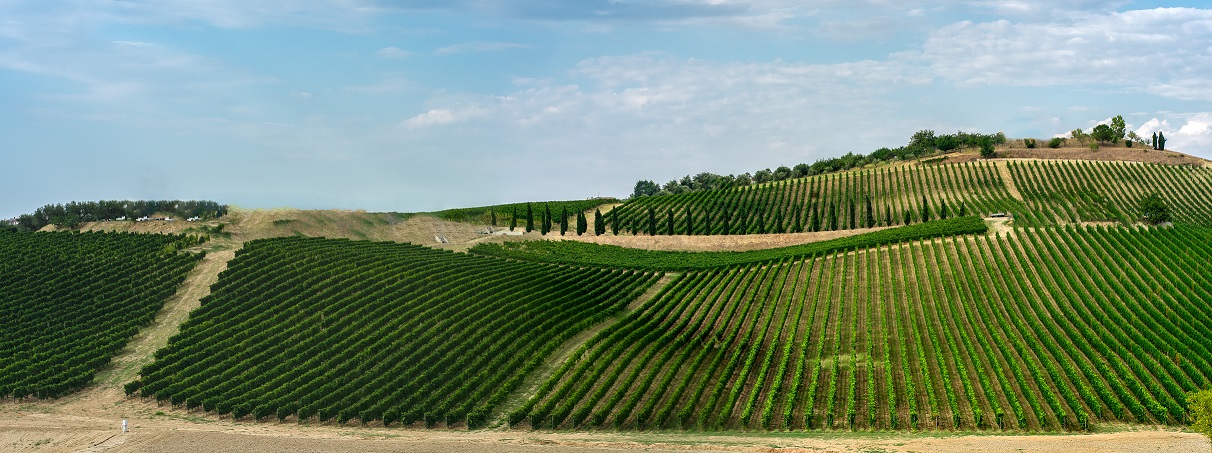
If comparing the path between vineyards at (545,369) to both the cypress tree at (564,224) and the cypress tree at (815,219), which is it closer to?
the cypress tree at (564,224)

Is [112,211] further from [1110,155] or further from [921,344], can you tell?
[1110,155]

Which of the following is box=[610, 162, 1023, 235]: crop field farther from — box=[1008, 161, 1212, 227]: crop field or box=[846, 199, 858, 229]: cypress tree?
box=[1008, 161, 1212, 227]: crop field

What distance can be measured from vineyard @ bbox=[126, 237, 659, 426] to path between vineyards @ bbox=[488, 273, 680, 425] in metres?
0.46

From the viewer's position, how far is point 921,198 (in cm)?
11838

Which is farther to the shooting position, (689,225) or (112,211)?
(689,225)

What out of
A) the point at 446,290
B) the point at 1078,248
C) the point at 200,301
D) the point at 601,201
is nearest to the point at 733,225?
the point at 601,201

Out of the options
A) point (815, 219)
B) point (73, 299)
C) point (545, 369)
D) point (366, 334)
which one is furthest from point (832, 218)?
point (73, 299)

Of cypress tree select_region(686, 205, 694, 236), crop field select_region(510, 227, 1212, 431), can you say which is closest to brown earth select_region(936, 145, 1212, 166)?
cypress tree select_region(686, 205, 694, 236)

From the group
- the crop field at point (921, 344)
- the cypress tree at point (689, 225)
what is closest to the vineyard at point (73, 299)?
the crop field at point (921, 344)

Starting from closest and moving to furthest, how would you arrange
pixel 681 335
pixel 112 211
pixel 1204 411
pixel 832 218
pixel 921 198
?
pixel 1204 411 → pixel 681 335 → pixel 112 211 → pixel 832 218 → pixel 921 198

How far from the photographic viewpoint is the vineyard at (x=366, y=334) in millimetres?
48750

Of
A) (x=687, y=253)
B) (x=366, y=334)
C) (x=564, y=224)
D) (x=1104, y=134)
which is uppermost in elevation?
(x=1104, y=134)

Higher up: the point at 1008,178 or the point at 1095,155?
the point at 1095,155

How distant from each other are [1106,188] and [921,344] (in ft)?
265
